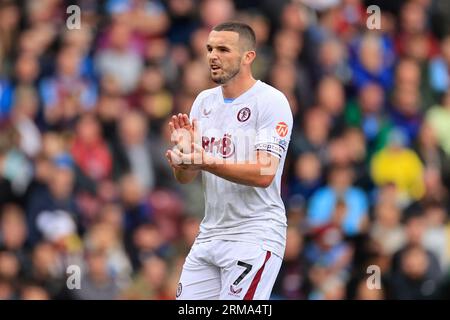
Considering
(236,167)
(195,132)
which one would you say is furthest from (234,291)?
(195,132)

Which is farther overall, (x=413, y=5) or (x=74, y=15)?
(x=413, y=5)

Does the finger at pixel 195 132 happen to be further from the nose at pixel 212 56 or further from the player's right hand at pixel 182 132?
the nose at pixel 212 56

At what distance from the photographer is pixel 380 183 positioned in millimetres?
15570

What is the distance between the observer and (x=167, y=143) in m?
15.5

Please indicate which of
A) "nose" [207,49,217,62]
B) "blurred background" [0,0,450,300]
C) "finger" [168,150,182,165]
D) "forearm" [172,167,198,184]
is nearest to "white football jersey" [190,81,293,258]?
"forearm" [172,167,198,184]

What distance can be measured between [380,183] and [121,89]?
132 inches

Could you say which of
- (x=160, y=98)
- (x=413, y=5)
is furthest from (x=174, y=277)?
(x=413, y=5)

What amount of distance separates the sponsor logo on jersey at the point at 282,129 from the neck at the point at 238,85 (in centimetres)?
41

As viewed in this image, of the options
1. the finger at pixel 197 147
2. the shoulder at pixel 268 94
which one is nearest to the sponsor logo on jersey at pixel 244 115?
the shoulder at pixel 268 94

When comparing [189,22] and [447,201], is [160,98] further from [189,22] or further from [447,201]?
[447,201]

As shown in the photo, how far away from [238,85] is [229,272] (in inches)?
53.1

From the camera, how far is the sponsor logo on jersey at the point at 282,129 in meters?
9.38

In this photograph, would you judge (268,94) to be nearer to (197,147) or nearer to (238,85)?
(238,85)

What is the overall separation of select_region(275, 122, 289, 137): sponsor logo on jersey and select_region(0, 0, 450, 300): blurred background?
4362 millimetres
